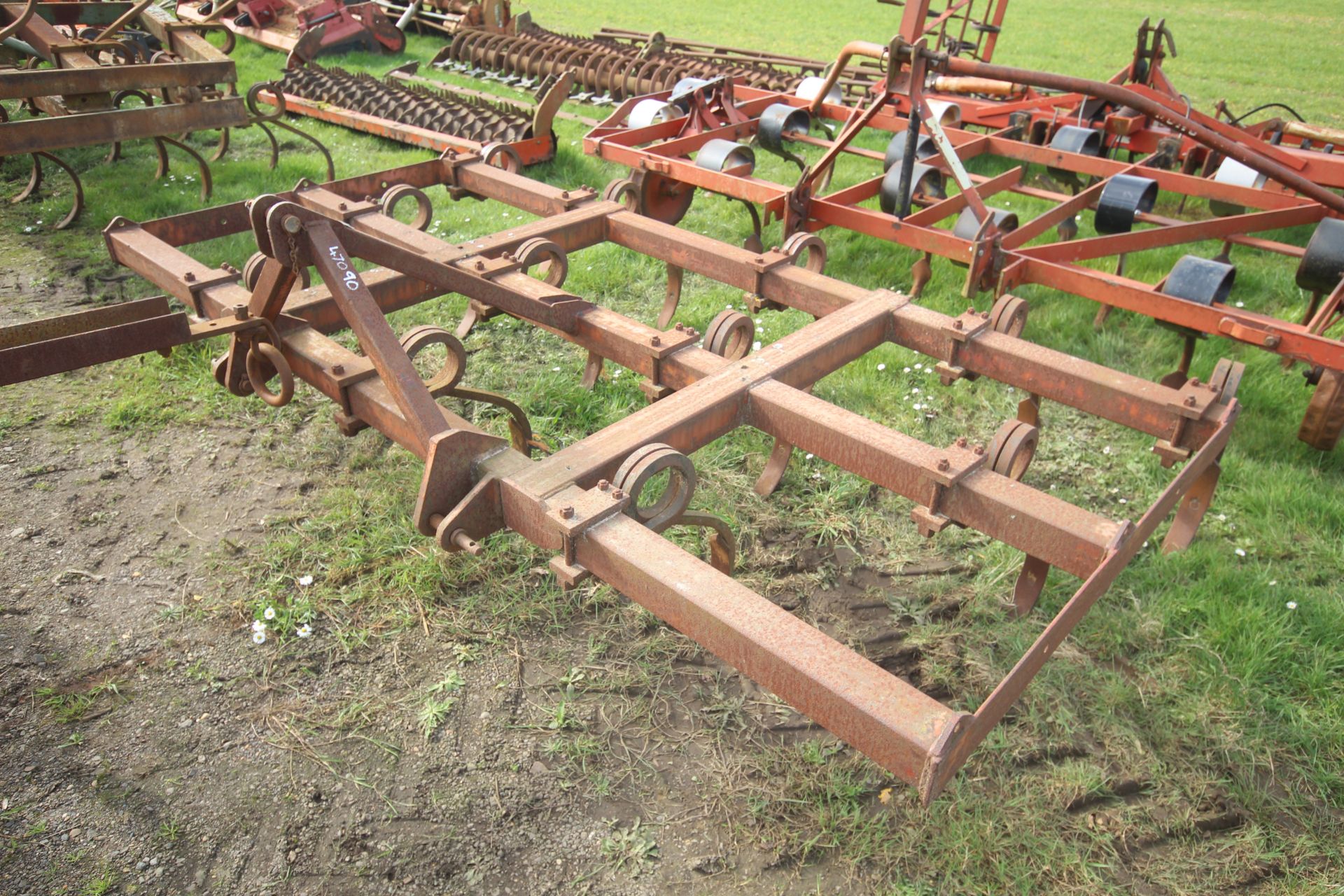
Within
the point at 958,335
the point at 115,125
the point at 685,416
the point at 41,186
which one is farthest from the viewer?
the point at 41,186

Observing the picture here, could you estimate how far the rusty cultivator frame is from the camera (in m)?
3.61

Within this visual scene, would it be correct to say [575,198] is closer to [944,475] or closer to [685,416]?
[685,416]

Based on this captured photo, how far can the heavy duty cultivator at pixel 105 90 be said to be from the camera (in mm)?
4918

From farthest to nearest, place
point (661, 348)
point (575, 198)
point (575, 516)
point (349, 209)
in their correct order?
point (575, 198) < point (349, 209) < point (661, 348) < point (575, 516)

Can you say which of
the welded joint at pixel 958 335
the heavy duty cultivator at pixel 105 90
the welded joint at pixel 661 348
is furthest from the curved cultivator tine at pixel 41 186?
the welded joint at pixel 958 335

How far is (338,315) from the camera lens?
125 inches

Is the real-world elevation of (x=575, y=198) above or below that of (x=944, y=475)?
above

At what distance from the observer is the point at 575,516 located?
2.09m

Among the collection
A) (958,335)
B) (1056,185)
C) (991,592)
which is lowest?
(991,592)

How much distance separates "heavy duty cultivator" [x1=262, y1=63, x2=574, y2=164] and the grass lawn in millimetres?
1218

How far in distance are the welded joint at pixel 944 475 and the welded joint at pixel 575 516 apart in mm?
754

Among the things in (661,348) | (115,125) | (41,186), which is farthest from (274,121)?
(661,348)

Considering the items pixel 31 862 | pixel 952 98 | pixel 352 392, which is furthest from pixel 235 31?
pixel 31 862

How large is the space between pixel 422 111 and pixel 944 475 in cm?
602
